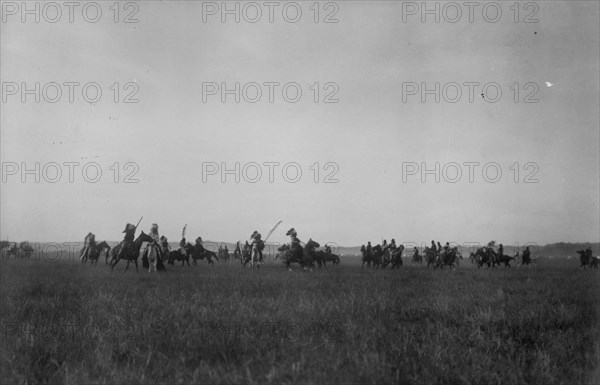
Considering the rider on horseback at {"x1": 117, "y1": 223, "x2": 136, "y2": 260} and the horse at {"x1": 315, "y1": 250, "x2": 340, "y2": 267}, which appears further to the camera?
the horse at {"x1": 315, "y1": 250, "x2": 340, "y2": 267}

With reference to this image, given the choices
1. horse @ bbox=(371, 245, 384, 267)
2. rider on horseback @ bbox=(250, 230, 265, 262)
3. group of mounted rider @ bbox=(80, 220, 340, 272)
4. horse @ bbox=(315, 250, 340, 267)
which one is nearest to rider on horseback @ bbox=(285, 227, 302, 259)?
group of mounted rider @ bbox=(80, 220, 340, 272)

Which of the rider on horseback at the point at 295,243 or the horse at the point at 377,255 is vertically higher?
the rider on horseback at the point at 295,243

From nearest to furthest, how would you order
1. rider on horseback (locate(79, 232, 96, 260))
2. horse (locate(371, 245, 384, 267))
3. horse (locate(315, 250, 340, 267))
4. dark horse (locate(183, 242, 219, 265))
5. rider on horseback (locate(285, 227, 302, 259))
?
rider on horseback (locate(285, 227, 302, 259)) → rider on horseback (locate(79, 232, 96, 260)) → horse (locate(315, 250, 340, 267)) → dark horse (locate(183, 242, 219, 265)) → horse (locate(371, 245, 384, 267))

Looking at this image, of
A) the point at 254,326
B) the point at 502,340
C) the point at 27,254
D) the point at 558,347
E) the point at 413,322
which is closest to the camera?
the point at 558,347

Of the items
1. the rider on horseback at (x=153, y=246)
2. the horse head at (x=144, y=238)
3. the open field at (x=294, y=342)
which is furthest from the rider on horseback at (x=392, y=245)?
the open field at (x=294, y=342)

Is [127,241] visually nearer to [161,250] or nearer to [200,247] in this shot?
[161,250]

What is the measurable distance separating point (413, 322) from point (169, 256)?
2493cm

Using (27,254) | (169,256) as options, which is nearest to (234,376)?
(169,256)

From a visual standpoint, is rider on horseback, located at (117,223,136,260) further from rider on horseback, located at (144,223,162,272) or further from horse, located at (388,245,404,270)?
horse, located at (388,245,404,270)

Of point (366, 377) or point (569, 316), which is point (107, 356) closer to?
point (366, 377)

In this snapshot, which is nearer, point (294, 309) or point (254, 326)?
point (254, 326)

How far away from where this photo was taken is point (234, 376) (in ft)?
13.0

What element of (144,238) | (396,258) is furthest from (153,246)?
(396,258)

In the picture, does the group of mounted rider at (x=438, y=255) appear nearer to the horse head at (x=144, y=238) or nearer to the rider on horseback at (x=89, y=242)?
the horse head at (x=144, y=238)
